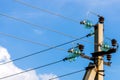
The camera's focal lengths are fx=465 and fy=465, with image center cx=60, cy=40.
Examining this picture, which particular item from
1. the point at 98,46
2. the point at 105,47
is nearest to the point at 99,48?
the point at 98,46

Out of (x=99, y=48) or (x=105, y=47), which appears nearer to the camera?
(x=99, y=48)

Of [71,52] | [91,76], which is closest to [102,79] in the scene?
[91,76]

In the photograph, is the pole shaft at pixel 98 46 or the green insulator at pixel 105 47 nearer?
the pole shaft at pixel 98 46

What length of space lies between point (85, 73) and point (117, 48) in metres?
2.34

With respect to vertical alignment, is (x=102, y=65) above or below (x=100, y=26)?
below

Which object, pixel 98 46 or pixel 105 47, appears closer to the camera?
pixel 98 46

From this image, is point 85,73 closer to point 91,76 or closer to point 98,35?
point 91,76

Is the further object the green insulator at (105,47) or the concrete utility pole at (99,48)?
the green insulator at (105,47)

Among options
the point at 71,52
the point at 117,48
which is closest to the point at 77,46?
the point at 71,52

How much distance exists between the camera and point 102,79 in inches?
1039

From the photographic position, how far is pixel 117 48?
26.7 m

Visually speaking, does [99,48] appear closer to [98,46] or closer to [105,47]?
[98,46]

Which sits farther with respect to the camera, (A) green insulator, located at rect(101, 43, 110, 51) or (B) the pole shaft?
(A) green insulator, located at rect(101, 43, 110, 51)

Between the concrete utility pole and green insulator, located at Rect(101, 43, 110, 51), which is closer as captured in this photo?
the concrete utility pole
